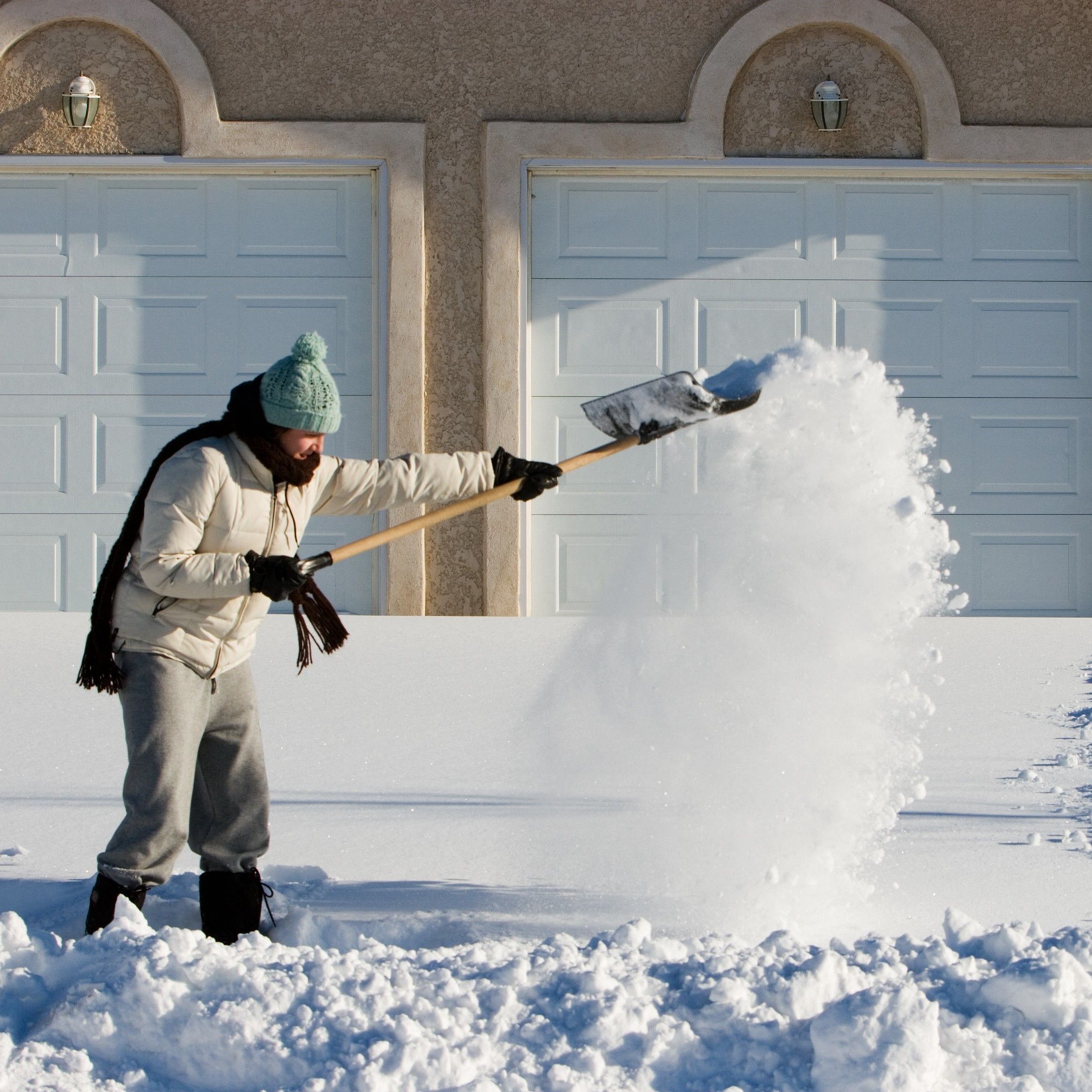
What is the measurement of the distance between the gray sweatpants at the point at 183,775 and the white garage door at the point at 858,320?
4.91 metres

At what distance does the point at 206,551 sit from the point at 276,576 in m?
0.24

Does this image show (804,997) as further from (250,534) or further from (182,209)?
(182,209)

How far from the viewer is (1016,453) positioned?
8.22 meters

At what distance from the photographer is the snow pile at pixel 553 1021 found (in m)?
2.35

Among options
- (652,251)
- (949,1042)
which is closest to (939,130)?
(652,251)

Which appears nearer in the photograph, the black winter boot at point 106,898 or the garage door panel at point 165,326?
the black winter boot at point 106,898

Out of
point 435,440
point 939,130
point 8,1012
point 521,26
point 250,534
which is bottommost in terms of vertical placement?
point 8,1012

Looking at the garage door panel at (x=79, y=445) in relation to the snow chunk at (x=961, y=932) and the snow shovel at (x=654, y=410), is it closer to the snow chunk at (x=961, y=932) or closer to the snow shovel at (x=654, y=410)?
the snow shovel at (x=654, y=410)

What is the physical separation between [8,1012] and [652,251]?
6.33 meters

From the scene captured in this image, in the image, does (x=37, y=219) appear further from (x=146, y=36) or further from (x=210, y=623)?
(x=210, y=623)

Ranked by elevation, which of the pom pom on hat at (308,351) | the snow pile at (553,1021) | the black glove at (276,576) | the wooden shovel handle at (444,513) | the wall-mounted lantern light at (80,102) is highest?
the wall-mounted lantern light at (80,102)

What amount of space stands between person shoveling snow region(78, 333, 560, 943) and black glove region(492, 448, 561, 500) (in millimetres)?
496

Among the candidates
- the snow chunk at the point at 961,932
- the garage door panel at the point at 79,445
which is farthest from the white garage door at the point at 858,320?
the snow chunk at the point at 961,932

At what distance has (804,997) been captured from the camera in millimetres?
2502
